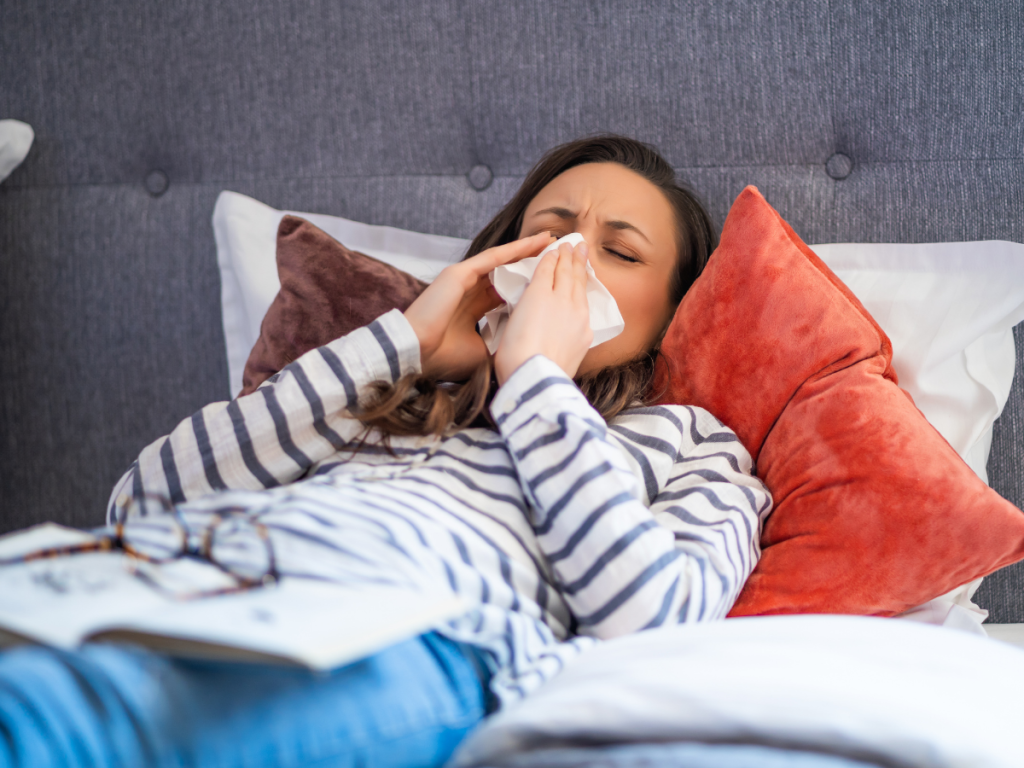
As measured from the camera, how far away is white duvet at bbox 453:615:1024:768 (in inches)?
17.8

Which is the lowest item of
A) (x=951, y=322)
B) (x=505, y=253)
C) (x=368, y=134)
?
(x=951, y=322)

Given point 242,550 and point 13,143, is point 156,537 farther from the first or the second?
point 13,143

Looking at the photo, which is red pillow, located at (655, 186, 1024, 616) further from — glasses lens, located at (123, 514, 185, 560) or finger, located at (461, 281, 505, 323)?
glasses lens, located at (123, 514, 185, 560)

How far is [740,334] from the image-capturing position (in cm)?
99

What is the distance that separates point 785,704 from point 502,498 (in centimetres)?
40

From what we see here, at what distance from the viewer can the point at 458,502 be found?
763mm

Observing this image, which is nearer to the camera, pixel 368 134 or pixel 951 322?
pixel 951 322

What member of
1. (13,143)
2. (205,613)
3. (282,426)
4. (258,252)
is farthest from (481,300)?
(13,143)

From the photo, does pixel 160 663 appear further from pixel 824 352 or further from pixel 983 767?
pixel 824 352

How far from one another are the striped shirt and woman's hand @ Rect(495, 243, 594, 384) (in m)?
0.06

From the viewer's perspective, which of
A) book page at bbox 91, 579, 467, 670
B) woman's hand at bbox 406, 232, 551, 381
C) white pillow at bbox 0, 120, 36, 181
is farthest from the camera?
white pillow at bbox 0, 120, 36, 181

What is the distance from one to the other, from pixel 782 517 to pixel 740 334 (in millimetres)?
265

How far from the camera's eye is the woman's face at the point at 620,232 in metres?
1.06

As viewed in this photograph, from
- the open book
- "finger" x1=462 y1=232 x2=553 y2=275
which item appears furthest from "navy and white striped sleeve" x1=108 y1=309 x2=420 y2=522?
the open book
